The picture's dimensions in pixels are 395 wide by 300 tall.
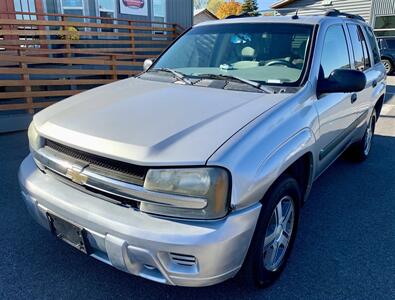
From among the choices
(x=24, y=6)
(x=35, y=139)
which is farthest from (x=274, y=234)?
(x=24, y=6)

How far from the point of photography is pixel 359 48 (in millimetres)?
3947

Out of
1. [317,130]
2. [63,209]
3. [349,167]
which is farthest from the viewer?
[349,167]

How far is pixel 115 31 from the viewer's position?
Answer: 10.7m

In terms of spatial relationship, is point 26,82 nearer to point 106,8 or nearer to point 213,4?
point 106,8

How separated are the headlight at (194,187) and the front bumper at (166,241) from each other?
5 centimetres

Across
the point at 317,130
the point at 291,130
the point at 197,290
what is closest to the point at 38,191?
the point at 197,290

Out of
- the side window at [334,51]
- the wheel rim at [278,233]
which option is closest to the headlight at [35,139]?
the wheel rim at [278,233]

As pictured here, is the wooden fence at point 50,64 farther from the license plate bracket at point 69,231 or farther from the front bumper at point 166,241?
the front bumper at point 166,241

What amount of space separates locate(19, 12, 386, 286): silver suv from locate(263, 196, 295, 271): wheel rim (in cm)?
1

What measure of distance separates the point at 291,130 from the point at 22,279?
2.09 metres

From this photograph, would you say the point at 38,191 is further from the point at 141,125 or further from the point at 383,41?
the point at 383,41

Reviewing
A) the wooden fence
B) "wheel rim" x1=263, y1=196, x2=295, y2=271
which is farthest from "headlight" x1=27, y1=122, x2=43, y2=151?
the wooden fence

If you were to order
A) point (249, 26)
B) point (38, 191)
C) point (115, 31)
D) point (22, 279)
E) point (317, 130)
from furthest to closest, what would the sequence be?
point (115, 31)
point (249, 26)
point (317, 130)
point (22, 279)
point (38, 191)

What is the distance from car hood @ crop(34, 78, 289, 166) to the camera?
6.09 ft
